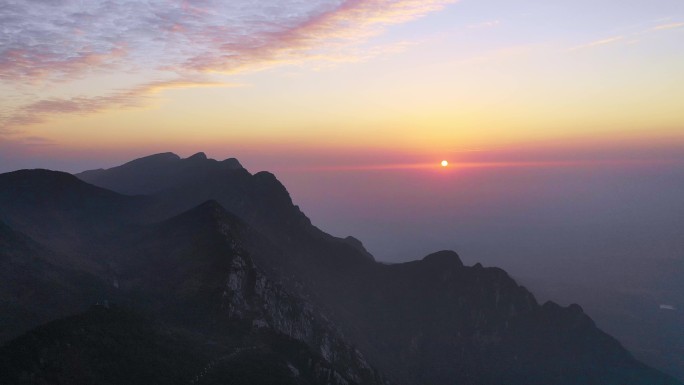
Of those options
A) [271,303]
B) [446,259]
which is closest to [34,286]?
[271,303]

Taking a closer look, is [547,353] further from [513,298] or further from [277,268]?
[277,268]

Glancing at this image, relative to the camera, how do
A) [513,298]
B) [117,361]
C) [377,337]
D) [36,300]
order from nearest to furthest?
[117,361] → [36,300] → [377,337] → [513,298]

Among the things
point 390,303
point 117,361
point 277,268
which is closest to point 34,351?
point 117,361

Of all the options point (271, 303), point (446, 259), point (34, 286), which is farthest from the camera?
point (446, 259)

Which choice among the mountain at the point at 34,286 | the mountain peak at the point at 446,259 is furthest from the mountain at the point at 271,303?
the mountain at the point at 34,286

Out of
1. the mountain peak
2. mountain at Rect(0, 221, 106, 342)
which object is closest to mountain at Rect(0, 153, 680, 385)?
the mountain peak

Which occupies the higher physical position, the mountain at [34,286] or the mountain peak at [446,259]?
the mountain at [34,286]

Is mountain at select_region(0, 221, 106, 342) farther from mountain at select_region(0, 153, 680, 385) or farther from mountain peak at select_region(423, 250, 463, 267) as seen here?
mountain peak at select_region(423, 250, 463, 267)

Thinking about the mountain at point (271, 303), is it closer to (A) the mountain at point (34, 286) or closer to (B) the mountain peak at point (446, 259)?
(B) the mountain peak at point (446, 259)

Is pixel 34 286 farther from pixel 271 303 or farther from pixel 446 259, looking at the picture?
pixel 446 259
